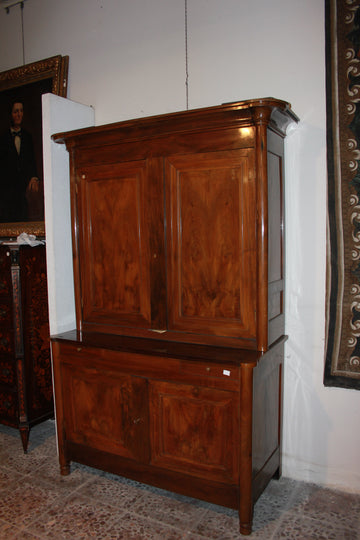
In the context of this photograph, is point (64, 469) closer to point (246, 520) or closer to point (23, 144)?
point (246, 520)

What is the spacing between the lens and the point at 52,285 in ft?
8.51

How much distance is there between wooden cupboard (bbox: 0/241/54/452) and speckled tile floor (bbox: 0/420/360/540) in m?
0.45

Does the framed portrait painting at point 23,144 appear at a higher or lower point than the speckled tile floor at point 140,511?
higher

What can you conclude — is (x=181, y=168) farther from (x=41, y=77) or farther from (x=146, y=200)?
(x=41, y=77)

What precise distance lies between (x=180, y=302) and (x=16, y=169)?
1.97m

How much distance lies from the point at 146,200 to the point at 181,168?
0.26 m

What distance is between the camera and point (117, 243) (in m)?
2.36

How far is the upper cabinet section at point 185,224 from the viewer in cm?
198

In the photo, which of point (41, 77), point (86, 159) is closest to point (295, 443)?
point (86, 159)

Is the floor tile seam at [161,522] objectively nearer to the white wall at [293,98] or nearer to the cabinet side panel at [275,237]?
the white wall at [293,98]

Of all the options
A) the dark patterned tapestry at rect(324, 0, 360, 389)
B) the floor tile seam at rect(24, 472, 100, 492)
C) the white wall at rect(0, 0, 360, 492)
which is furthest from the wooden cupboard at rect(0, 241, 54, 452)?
the dark patterned tapestry at rect(324, 0, 360, 389)

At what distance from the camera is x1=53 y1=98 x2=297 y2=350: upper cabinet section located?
198cm

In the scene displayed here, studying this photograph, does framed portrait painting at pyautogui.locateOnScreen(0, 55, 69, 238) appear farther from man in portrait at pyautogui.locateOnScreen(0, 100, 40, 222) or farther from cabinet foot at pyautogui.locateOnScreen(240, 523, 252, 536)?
cabinet foot at pyautogui.locateOnScreen(240, 523, 252, 536)

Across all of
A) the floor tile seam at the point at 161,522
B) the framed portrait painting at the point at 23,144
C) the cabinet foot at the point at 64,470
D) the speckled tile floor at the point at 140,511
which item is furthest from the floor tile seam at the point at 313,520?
the framed portrait painting at the point at 23,144
